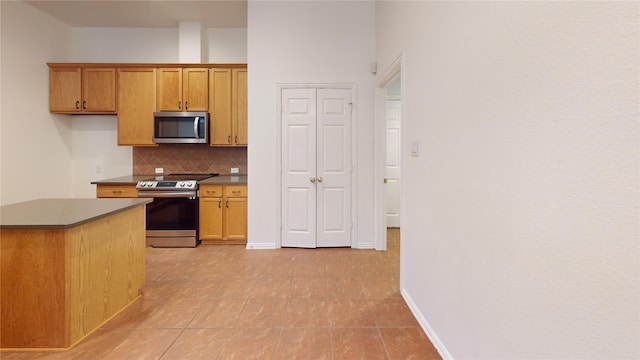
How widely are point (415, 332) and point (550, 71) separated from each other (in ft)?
6.01

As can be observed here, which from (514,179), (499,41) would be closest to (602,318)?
(514,179)

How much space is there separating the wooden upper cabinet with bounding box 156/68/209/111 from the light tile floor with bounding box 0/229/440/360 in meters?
2.22

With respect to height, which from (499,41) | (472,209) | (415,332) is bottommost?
(415,332)

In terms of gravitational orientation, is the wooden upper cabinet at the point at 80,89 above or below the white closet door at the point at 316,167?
above

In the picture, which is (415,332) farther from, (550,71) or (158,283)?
(158,283)

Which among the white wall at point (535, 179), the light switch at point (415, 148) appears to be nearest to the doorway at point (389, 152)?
the light switch at point (415, 148)

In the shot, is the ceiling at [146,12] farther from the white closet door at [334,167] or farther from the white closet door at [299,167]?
the white closet door at [334,167]

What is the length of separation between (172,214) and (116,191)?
0.85m

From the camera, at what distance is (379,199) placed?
418 cm

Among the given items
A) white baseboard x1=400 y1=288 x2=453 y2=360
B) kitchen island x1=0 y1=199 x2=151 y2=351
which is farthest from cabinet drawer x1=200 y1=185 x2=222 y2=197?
white baseboard x1=400 y1=288 x2=453 y2=360

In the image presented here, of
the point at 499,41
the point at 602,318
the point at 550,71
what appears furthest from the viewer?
the point at 499,41

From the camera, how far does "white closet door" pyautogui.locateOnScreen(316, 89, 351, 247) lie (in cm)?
426

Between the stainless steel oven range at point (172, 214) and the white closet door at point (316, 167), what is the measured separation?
1220 millimetres

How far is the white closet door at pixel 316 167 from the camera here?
4.26 m
